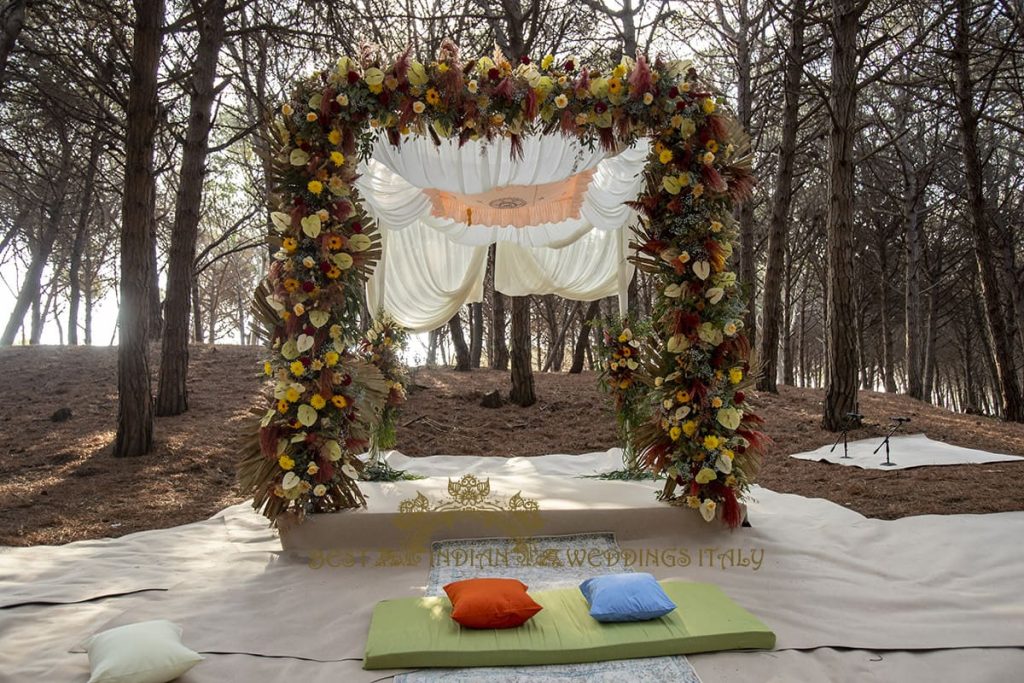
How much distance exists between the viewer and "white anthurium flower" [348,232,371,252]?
4.70 metres

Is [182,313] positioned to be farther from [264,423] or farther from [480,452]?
[264,423]

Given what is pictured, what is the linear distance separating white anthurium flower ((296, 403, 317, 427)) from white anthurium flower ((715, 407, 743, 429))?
2731 mm

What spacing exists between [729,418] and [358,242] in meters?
2.82

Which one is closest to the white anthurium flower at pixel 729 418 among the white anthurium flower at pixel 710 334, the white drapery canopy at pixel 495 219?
the white anthurium flower at pixel 710 334

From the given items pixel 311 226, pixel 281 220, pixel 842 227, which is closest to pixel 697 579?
pixel 311 226

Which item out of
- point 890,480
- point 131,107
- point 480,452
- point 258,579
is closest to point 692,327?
point 890,480

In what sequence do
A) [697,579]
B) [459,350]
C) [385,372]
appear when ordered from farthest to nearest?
[459,350] < [385,372] < [697,579]

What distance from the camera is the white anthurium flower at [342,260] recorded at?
4570mm

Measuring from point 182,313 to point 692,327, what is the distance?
6.77m

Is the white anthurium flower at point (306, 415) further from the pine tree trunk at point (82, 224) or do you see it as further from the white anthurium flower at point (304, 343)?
the pine tree trunk at point (82, 224)

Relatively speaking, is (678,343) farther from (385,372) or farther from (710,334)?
(385,372)

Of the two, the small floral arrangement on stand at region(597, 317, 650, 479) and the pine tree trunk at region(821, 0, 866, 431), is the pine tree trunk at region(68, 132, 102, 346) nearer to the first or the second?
the small floral arrangement on stand at region(597, 317, 650, 479)

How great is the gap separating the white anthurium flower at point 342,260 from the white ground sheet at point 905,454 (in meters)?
5.21

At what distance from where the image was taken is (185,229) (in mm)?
8758
